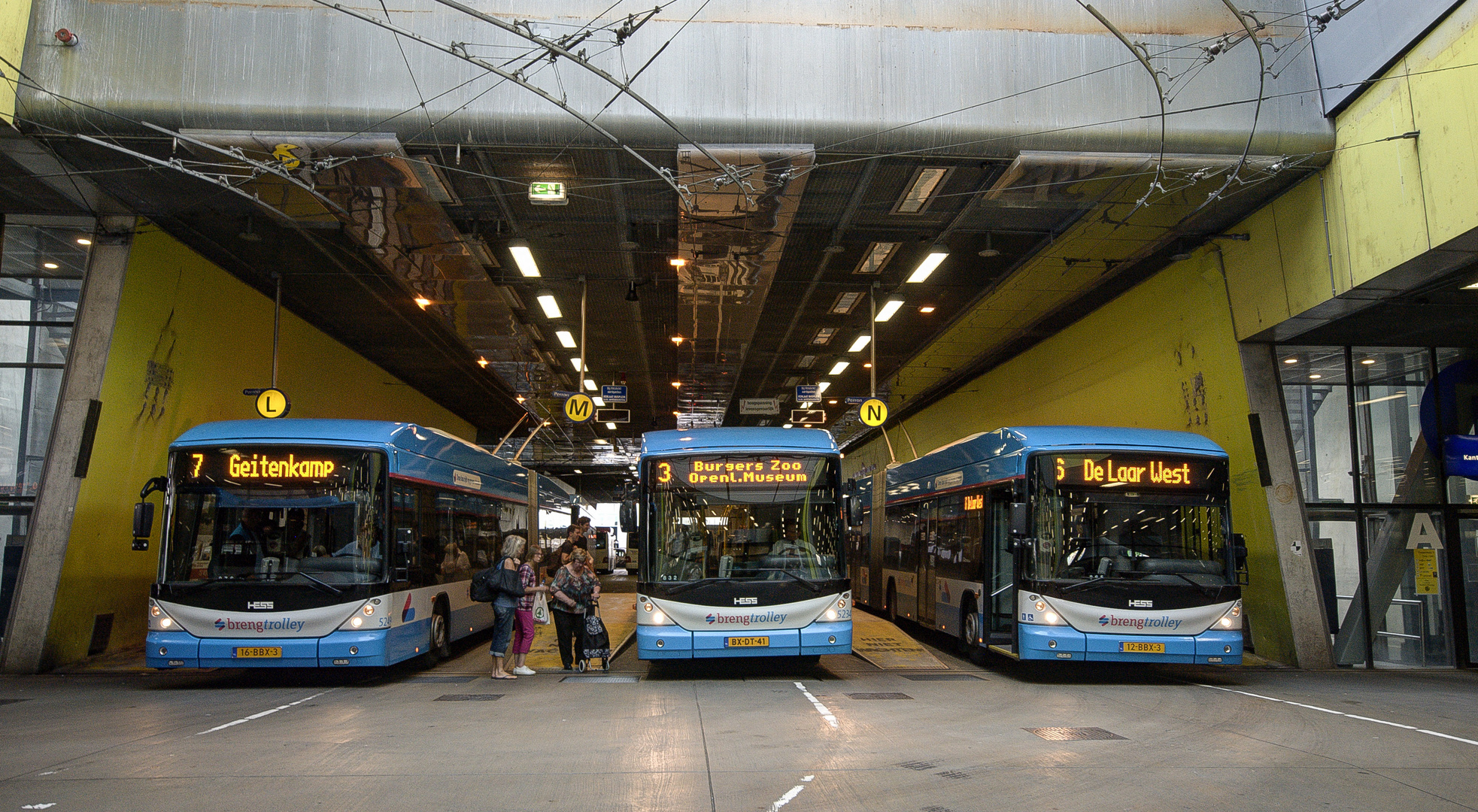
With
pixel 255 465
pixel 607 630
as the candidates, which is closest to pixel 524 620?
pixel 255 465

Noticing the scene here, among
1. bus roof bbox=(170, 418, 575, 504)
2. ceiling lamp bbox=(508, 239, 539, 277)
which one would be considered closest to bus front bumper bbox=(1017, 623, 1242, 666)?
bus roof bbox=(170, 418, 575, 504)

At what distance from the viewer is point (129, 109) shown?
11438mm

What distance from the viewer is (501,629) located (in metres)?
12.5

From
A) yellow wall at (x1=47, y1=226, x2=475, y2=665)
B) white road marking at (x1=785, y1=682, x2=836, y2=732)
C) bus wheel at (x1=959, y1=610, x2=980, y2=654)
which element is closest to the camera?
white road marking at (x1=785, y1=682, x2=836, y2=732)

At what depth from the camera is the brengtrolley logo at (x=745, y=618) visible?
11.6 metres

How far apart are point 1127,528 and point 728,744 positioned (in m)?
5.86

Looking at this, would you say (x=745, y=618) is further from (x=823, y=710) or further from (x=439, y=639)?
(x=439, y=639)

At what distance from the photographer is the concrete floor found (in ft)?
20.5

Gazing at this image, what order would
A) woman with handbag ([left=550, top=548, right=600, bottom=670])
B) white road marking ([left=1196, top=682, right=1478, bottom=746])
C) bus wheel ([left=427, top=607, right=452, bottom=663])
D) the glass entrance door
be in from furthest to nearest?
the glass entrance door
bus wheel ([left=427, top=607, right=452, bottom=663])
woman with handbag ([left=550, top=548, right=600, bottom=670])
white road marking ([left=1196, top=682, right=1478, bottom=746])

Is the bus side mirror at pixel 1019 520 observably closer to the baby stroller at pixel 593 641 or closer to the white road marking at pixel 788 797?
the baby stroller at pixel 593 641

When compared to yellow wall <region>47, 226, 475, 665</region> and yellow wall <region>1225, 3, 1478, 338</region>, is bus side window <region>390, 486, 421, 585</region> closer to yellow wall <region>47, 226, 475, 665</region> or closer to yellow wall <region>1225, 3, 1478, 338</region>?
yellow wall <region>47, 226, 475, 665</region>

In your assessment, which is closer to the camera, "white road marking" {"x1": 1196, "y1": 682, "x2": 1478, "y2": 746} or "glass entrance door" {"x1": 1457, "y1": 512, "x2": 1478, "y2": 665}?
"white road marking" {"x1": 1196, "y1": 682, "x2": 1478, "y2": 746}

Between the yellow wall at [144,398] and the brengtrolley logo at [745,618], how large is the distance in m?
8.36

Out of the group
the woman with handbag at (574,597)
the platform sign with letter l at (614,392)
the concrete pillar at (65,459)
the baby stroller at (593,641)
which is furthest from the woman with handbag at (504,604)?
the platform sign with letter l at (614,392)
